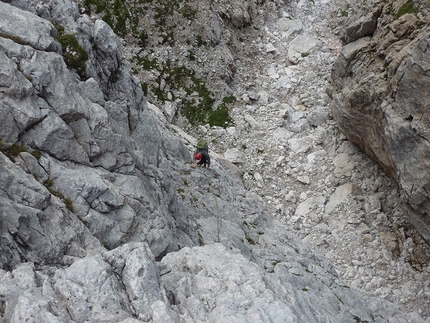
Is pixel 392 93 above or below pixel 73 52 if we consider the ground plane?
above

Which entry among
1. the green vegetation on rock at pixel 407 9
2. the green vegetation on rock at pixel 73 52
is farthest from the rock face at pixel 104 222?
the green vegetation on rock at pixel 407 9

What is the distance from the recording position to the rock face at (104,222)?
9359mm

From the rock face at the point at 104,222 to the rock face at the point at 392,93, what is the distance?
754cm

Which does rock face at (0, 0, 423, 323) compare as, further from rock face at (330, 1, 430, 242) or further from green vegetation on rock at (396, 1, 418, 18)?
green vegetation on rock at (396, 1, 418, 18)

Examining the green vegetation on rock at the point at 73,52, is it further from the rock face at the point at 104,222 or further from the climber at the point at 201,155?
the climber at the point at 201,155

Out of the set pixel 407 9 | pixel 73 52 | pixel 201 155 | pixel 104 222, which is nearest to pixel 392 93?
pixel 407 9

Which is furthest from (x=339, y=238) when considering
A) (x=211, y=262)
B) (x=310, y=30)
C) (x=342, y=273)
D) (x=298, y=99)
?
(x=310, y=30)

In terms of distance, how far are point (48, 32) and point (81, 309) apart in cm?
1115

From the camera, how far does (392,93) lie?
72.7ft

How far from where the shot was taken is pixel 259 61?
38.1 m

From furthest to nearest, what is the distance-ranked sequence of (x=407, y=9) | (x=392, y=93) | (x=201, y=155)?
1. (x=201, y=155)
2. (x=407, y=9)
3. (x=392, y=93)

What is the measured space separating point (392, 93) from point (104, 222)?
17.7 meters

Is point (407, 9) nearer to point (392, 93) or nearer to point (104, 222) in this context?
point (392, 93)

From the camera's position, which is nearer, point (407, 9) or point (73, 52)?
point (73, 52)
